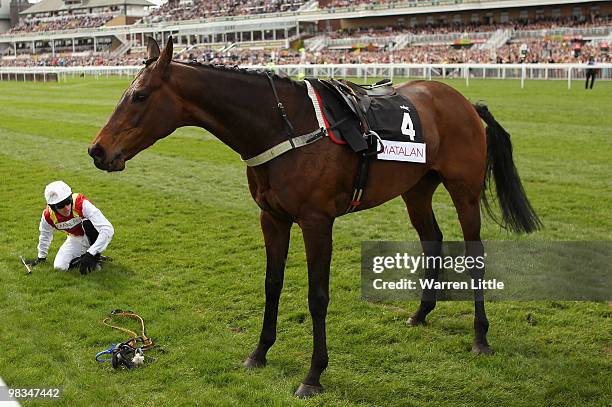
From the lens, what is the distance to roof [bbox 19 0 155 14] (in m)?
94.9

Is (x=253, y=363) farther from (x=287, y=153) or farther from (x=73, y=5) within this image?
(x=73, y=5)

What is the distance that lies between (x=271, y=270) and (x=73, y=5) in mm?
108769

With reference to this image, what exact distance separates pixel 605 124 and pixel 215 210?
9616mm

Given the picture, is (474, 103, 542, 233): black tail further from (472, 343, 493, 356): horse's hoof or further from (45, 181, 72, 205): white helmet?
(45, 181, 72, 205): white helmet

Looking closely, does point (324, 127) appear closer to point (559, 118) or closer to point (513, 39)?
point (559, 118)

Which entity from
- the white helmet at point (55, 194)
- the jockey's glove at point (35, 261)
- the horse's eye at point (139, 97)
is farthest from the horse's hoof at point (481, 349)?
the jockey's glove at point (35, 261)

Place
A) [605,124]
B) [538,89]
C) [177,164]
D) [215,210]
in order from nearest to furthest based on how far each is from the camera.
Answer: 1. [215,210]
2. [177,164]
3. [605,124]
4. [538,89]

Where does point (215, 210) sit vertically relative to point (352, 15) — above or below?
below

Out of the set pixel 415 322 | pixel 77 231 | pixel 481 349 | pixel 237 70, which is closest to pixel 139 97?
pixel 237 70

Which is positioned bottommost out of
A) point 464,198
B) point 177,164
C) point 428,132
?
point 177,164

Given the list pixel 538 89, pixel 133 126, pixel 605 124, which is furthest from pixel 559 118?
pixel 133 126

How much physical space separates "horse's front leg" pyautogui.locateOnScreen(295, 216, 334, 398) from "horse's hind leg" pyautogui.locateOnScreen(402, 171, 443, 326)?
116 centimetres

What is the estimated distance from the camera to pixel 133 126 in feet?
11.8

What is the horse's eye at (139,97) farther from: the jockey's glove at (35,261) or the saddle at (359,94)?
the jockey's glove at (35,261)
